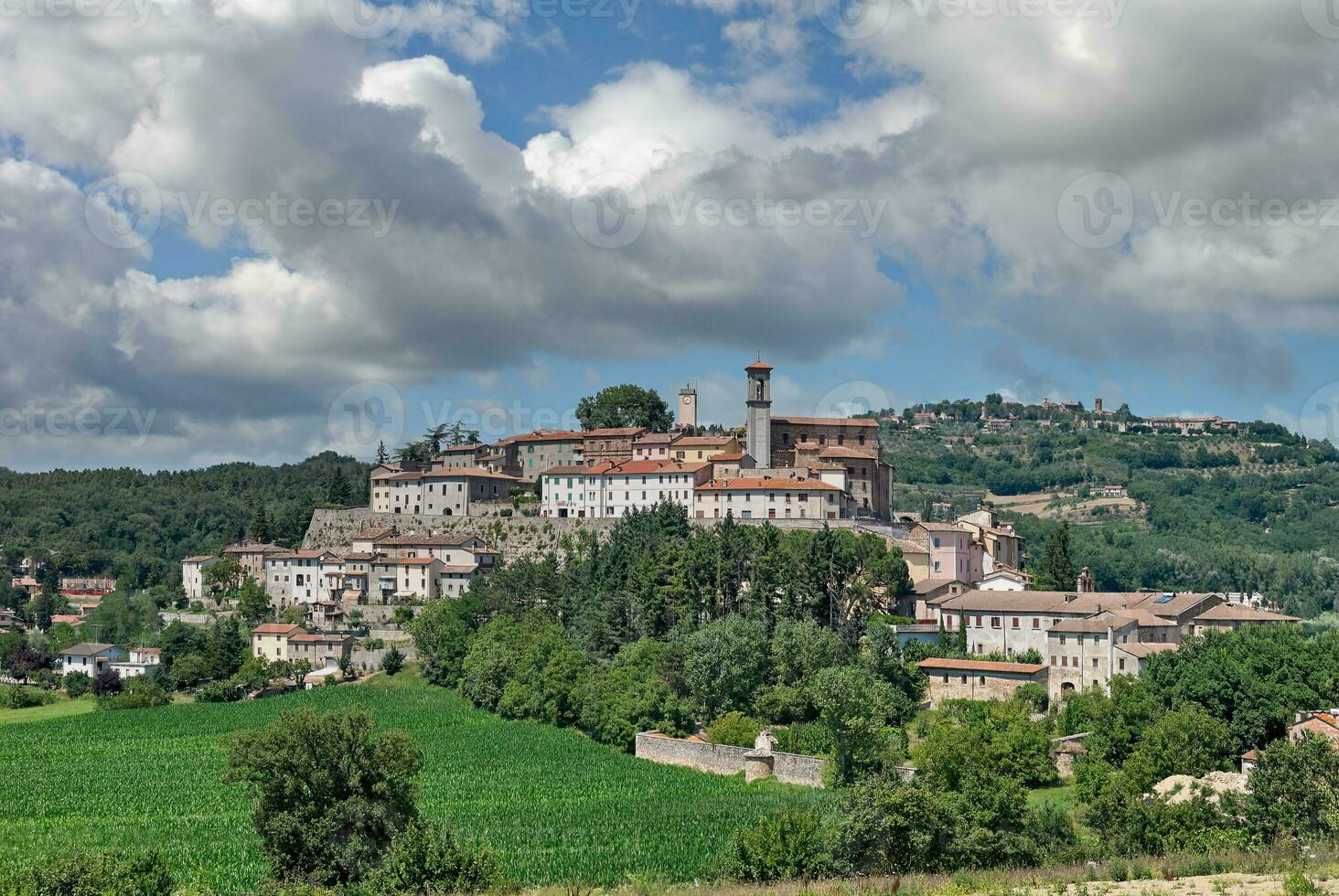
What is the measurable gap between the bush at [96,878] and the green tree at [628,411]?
261ft

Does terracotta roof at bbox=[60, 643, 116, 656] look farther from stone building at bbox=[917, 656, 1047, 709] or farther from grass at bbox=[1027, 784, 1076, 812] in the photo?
grass at bbox=[1027, 784, 1076, 812]

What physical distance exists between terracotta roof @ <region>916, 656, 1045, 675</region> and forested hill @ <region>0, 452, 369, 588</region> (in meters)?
87.3

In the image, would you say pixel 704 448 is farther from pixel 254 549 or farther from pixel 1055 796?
pixel 1055 796

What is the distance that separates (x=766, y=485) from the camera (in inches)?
3329

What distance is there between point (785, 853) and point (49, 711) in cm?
7161

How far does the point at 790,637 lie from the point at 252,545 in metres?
64.4

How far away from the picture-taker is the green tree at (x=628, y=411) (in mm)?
109812

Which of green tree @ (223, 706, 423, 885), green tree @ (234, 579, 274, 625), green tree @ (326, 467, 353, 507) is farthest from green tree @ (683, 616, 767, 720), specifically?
green tree @ (326, 467, 353, 507)

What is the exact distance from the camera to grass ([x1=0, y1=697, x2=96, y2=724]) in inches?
3297

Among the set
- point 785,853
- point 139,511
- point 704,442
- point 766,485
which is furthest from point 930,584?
point 139,511

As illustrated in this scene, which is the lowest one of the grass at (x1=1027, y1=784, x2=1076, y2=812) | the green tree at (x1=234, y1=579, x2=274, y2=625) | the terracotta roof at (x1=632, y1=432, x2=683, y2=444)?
the grass at (x1=1027, y1=784, x2=1076, y2=812)

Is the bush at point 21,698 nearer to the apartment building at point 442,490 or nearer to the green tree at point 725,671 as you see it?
the apartment building at point 442,490

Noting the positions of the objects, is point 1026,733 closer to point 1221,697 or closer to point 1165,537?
point 1221,697

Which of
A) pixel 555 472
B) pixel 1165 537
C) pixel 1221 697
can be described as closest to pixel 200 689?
pixel 555 472
